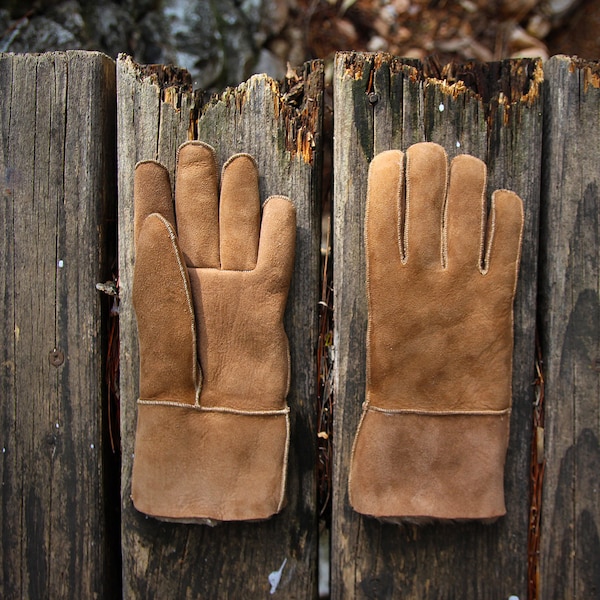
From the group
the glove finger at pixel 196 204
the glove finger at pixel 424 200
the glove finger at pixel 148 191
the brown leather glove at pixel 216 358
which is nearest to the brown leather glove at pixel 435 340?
the glove finger at pixel 424 200

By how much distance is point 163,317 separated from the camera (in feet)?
4.94

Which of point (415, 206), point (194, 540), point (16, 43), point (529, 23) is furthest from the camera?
point (529, 23)

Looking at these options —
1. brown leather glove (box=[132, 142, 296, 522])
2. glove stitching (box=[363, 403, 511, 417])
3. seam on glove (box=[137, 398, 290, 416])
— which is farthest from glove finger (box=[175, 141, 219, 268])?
glove stitching (box=[363, 403, 511, 417])

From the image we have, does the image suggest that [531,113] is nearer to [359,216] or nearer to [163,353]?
[359,216]

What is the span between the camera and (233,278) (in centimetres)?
152

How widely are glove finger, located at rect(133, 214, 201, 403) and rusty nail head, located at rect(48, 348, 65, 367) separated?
0.95 feet

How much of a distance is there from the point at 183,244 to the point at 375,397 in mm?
739

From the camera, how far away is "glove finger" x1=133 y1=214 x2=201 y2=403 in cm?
148

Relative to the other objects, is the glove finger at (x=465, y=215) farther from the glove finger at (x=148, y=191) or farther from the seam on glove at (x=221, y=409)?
the glove finger at (x=148, y=191)

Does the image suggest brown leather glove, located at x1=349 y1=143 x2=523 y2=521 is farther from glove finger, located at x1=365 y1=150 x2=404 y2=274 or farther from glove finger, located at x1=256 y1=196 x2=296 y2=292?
glove finger, located at x1=256 y1=196 x2=296 y2=292

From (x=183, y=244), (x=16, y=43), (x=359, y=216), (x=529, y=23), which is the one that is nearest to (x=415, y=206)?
(x=359, y=216)

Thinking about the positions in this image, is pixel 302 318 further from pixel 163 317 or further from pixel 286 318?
pixel 163 317

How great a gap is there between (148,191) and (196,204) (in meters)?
0.15

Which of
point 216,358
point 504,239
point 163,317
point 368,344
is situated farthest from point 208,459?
point 504,239
